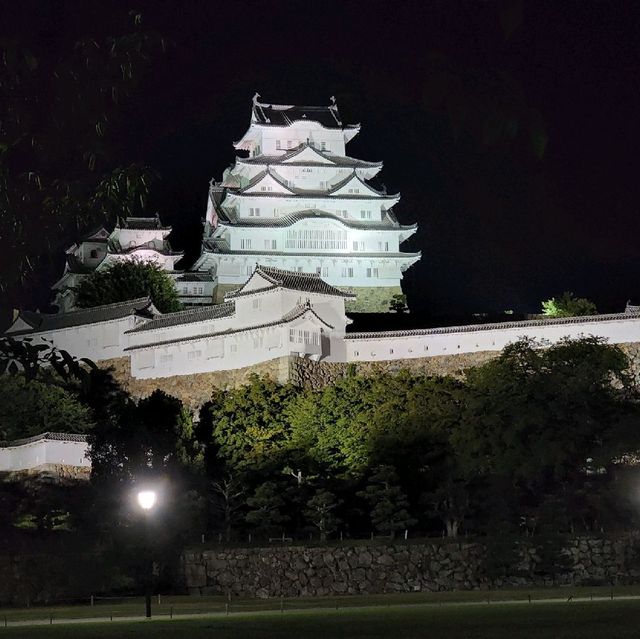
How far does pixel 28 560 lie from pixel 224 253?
83.1 ft

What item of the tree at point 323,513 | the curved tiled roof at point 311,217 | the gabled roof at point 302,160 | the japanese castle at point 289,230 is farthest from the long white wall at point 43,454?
the gabled roof at point 302,160

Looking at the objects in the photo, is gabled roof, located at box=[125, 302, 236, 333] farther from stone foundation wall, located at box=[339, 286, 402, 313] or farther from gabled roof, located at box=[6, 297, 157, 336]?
stone foundation wall, located at box=[339, 286, 402, 313]

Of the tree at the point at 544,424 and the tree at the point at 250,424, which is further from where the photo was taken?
the tree at the point at 250,424

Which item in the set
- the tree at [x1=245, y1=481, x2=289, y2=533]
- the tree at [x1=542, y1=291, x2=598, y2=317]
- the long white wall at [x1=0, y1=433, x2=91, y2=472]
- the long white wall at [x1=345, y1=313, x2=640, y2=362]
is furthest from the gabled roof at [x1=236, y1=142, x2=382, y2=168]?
the tree at [x1=245, y1=481, x2=289, y2=533]

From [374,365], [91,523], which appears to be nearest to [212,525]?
[91,523]

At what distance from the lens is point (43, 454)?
34.8 m

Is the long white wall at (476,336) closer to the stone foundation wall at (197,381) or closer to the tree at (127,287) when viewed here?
the stone foundation wall at (197,381)

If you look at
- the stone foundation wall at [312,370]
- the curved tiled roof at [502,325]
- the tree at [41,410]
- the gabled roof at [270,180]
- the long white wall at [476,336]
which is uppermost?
the gabled roof at [270,180]

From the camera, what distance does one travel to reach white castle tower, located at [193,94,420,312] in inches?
2116

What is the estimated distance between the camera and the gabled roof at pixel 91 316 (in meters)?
42.8

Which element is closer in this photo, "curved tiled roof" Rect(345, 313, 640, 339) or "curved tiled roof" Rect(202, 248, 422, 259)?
"curved tiled roof" Rect(345, 313, 640, 339)

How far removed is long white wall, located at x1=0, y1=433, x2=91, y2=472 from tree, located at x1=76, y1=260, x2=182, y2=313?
14.3 metres

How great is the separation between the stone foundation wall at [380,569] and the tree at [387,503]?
2.87 feet

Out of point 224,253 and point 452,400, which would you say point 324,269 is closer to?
point 224,253
